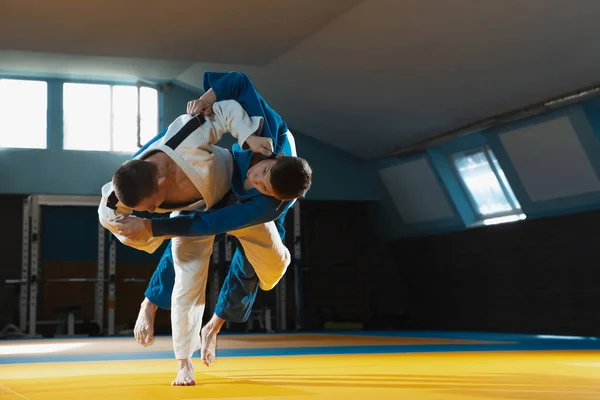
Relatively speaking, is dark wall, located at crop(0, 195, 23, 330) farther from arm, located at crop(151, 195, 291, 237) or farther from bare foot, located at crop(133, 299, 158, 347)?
arm, located at crop(151, 195, 291, 237)

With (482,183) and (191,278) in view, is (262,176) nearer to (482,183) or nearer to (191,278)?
(191,278)

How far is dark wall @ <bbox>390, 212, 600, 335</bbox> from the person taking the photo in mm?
8523

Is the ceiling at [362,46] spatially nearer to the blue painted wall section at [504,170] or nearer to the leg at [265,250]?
the blue painted wall section at [504,170]

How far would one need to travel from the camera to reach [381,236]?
12625 millimetres

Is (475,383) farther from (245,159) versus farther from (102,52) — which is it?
(102,52)

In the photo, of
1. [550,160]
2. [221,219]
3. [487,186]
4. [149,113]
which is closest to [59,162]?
[149,113]

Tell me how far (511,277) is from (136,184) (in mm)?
7794

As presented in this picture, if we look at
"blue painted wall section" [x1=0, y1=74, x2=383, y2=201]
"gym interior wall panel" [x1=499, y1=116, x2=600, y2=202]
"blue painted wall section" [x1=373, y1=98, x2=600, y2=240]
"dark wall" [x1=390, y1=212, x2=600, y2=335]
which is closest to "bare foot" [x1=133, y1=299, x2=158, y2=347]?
"blue painted wall section" [x1=373, y1=98, x2=600, y2=240]

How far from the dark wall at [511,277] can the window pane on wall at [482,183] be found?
12.8 inches

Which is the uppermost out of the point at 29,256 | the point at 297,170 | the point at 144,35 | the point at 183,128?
the point at 144,35

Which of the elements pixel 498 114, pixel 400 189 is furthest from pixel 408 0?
pixel 400 189

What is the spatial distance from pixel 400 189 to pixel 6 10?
620cm

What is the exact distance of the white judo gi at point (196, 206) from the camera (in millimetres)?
2902

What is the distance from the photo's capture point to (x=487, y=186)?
9961mm
